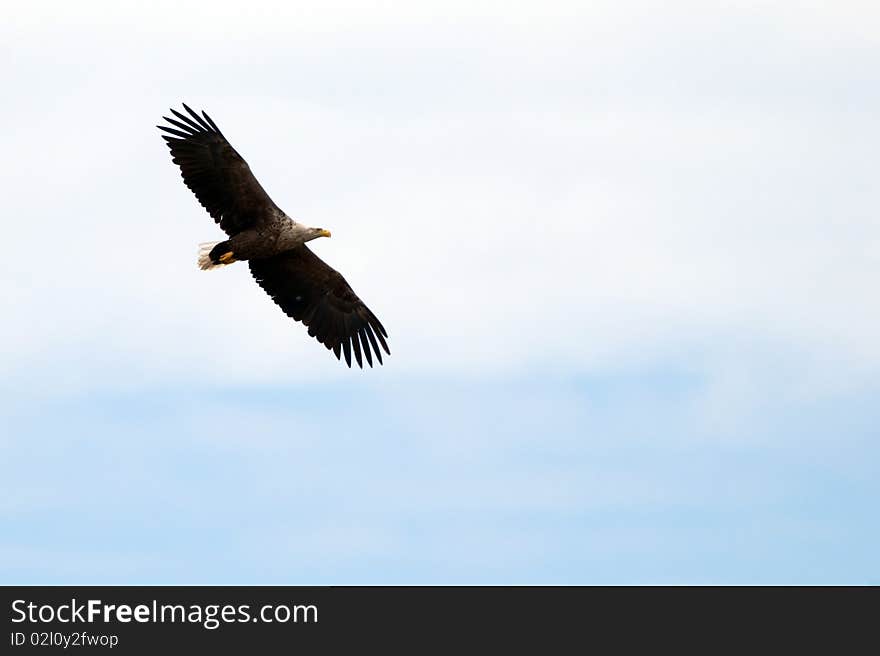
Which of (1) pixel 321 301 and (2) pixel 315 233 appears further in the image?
(1) pixel 321 301

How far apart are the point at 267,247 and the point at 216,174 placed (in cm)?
135

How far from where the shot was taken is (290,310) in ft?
81.4

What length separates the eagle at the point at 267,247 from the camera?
75.3 feet

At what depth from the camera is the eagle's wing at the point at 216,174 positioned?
75.0 feet

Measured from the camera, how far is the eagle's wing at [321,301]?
24516 millimetres

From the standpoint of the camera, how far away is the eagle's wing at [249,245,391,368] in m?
24.5

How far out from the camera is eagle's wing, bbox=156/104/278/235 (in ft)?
75.0

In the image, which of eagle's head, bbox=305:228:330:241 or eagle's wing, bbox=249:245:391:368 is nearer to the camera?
eagle's head, bbox=305:228:330:241

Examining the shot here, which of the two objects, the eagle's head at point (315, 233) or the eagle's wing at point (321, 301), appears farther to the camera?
the eagle's wing at point (321, 301)

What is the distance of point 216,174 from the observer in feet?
75.7
